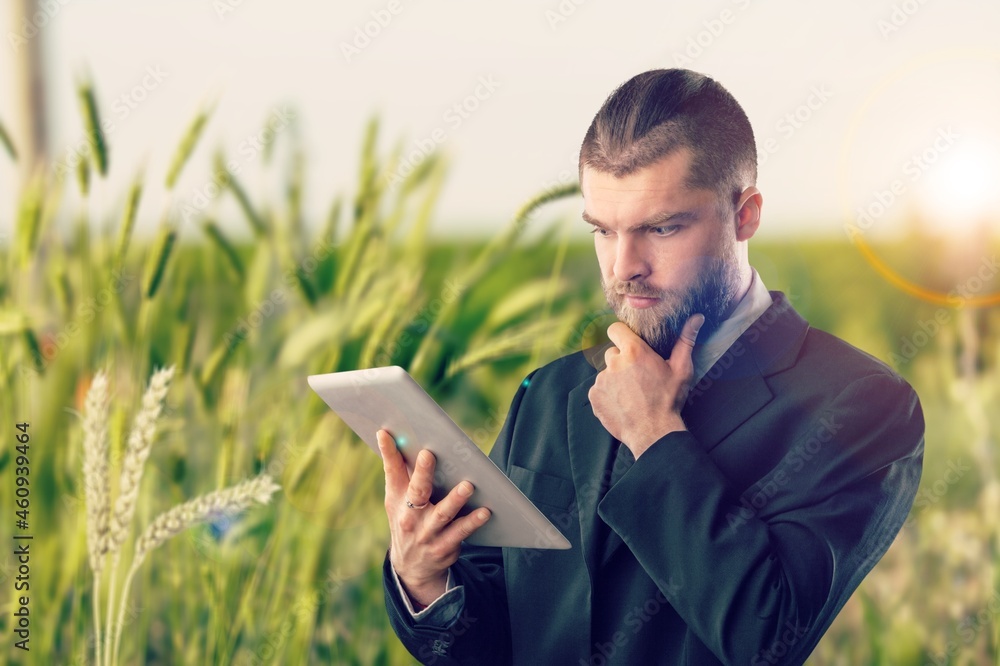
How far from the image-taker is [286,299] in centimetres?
218

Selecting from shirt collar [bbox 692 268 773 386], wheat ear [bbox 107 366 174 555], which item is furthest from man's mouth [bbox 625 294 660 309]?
wheat ear [bbox 107 366 174 555]

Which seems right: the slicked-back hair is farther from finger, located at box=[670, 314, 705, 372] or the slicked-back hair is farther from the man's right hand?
the man's right hand

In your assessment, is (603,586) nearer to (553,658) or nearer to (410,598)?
(553,658)

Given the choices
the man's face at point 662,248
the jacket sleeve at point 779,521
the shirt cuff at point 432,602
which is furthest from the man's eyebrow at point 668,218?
the shirt cuff at point 432,602

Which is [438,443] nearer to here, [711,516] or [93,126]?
[711,516]

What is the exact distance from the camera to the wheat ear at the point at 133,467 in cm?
187

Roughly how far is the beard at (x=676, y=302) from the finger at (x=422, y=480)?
32cm

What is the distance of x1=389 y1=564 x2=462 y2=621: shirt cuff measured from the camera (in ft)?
4.22

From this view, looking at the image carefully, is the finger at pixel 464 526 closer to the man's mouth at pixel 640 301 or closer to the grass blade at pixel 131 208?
the man's mouth at pixel 640 301

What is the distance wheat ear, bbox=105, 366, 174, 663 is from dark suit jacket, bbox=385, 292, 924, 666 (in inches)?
29.7

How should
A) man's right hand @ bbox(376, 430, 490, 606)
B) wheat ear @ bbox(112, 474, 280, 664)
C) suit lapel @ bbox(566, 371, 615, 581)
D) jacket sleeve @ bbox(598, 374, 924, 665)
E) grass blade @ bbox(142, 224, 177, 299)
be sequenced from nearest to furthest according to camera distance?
jacket sleeve @ bbox(598, 374, 924, 665), man's right hand @ bbox(376, 430, 490, 606), suit lapel @ bbox(566, 371, 615, 581), wheat ear @ bbox(112, 474, 280, 664), grass blade @ bbox(142, 224, 177, 299)

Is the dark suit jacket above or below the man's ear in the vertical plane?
below

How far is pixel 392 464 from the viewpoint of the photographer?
4.00 ft

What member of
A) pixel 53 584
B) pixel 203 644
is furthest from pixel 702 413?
pixel 53 584
